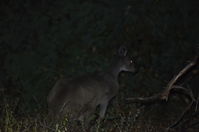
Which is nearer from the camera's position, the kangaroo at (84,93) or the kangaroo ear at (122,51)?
the kangaroo at (84,93)

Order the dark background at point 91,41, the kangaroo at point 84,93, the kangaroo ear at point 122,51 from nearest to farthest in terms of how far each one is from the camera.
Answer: the kangaroo at point 84,93 < the kangaroo ear at point 122,51 < the dark background at point 91,41

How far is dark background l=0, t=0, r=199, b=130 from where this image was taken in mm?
10250

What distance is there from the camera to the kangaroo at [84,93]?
25.6 feet

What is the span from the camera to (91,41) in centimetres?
1048

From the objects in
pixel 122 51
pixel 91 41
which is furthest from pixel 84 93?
pixel 91 41

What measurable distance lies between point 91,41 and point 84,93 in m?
2.50

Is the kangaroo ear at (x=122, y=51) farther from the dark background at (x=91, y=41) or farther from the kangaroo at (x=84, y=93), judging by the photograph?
the dark background at (x=91, y=41)

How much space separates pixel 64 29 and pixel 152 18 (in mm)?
2230

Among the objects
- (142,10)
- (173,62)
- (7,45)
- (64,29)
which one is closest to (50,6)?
(64,29)

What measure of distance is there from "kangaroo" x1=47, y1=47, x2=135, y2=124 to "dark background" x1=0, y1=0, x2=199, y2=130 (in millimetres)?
674

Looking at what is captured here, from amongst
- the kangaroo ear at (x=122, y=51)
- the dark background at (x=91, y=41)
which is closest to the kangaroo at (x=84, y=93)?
the kangaroo ear at (x=122, y=51)

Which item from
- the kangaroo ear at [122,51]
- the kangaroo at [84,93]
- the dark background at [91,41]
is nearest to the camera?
the kangaroo at [84,93]

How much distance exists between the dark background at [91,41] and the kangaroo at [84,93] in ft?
2.21

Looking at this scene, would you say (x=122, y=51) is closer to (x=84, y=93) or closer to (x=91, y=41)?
(x=91, y=41)
